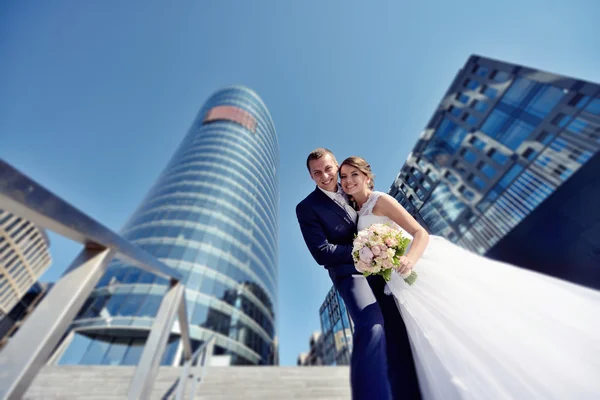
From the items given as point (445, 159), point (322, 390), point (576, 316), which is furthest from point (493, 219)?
point (576, 316)

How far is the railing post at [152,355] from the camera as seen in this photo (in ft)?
8.14

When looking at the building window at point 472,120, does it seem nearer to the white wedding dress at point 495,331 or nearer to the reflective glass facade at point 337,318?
the white wedding dress at point 495,331

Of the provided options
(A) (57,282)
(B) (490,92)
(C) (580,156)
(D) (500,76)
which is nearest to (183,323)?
(A) (57,282)

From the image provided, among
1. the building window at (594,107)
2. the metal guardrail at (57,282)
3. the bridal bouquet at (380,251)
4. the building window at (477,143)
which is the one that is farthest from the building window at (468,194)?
the metal guardrail at (57,282)

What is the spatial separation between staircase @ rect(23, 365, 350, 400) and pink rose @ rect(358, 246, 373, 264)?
4.34 meters

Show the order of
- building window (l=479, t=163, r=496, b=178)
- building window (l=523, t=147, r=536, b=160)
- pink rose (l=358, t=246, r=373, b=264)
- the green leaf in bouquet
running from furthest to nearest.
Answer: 1. building window (l=479, t=163, r=496, b=178)
2. building window (l=523, t=147, r=536, b=160)
3. the green leaf in bouquet
4. pink rose (l=358, t=246, r=373, b=264)

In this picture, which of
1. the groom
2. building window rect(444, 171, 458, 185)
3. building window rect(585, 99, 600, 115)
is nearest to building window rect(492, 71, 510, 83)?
building window rect(585, 99, 600, 115)

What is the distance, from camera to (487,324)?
1.20 meters

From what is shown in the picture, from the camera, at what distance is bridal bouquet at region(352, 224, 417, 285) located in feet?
4.10

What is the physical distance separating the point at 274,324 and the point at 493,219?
2758 centimetres

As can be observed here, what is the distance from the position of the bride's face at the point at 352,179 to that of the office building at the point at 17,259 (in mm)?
68707

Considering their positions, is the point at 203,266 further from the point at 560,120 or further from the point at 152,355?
the point at 560,120

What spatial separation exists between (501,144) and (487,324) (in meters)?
28.1

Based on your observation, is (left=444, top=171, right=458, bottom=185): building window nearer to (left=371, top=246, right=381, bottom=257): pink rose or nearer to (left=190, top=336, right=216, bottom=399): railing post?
(left=190, top=336, right=216, bottom=399): railing post
